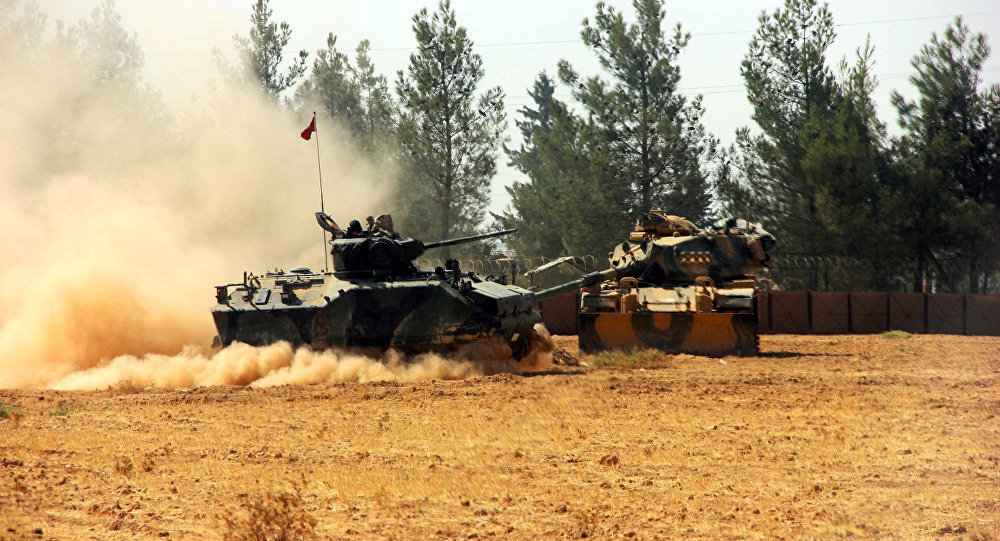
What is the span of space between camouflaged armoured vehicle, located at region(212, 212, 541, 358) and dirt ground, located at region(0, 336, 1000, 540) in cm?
130

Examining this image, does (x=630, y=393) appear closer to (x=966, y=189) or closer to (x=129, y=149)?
(x=966, y=189)

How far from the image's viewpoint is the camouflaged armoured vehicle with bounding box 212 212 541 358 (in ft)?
54.5

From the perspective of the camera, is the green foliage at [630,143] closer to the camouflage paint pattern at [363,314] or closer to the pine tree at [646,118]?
the pine tree at [646,118]

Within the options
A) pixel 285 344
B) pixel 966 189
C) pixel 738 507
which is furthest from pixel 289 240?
pixel 738 507

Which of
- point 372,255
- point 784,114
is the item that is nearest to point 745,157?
point 784,114

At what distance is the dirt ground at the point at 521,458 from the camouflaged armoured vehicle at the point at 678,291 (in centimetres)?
380

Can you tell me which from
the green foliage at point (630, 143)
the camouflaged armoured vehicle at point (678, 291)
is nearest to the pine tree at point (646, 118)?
the green foliage at point (630, 143)

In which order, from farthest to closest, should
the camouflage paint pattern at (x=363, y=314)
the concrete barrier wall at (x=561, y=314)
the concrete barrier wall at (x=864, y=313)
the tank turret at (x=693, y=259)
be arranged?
the concrete barrier wall at (x=561, y=314)
the concrete barrier wall at (x=864, y=313)
the tank turret at (x=693, y=259)
the camouflage paint pattern at (x=363, y=314)

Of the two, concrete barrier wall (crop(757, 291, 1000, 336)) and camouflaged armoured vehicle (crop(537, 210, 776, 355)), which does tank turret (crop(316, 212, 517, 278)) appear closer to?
camouflaged armoured vehicle (crop(537, 210, 776, 355))

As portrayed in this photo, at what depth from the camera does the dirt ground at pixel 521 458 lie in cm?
763

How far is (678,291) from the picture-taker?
21219mm

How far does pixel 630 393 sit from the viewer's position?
1446 centimetres

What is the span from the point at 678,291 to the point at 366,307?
292 inches

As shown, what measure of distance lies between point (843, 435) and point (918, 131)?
2574 cm
